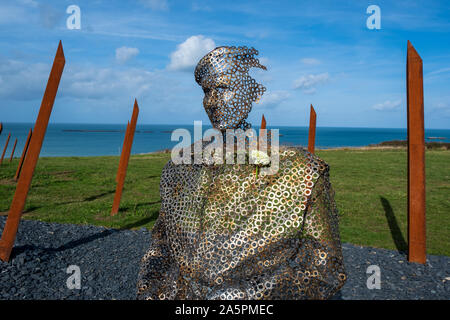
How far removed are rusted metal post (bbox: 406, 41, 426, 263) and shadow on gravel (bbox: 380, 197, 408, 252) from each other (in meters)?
0.86

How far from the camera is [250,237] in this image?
2.59 meters

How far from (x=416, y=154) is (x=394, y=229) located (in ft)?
9.31

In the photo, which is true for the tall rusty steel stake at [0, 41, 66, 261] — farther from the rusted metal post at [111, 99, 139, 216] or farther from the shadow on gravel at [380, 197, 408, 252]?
the shadow on gravel at [380, 197, 408, 252]

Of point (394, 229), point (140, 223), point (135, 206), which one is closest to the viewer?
point (394, 229)

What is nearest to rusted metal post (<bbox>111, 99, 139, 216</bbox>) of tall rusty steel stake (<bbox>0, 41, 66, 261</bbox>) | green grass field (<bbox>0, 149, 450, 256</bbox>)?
green grass field (<bbox>0, 149, 450, 256</bbox>)

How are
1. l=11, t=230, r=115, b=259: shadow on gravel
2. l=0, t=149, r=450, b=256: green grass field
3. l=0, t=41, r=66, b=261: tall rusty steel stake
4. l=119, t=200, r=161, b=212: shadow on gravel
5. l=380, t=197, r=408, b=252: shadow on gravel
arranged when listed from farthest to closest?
l=119, t=200, r=161, b=212: shadow on gravel → l=0, t=149, r=450, b=256: green grass field → l=380, t=197, r=408, b=252: shadow on gravel → l=11, t=230, r=115, b=259: shadow on gravel → l=0, t=41, r=66, b=261: tall rusty steel stake

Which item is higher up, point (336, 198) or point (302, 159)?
point (302, 159)

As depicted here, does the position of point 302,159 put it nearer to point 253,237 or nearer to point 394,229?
point 253,237

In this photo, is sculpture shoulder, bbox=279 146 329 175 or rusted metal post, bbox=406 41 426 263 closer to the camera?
sculpture shoulder, bbox=279 146 329 175

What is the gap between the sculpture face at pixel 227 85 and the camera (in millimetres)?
2889

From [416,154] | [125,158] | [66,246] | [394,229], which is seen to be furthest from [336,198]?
[66,246]

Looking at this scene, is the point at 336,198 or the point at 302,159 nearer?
the point at 302,159

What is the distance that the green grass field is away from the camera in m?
7.36

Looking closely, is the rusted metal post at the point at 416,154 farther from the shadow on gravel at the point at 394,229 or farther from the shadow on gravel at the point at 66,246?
the shadow on gravel at the point at 66,246
